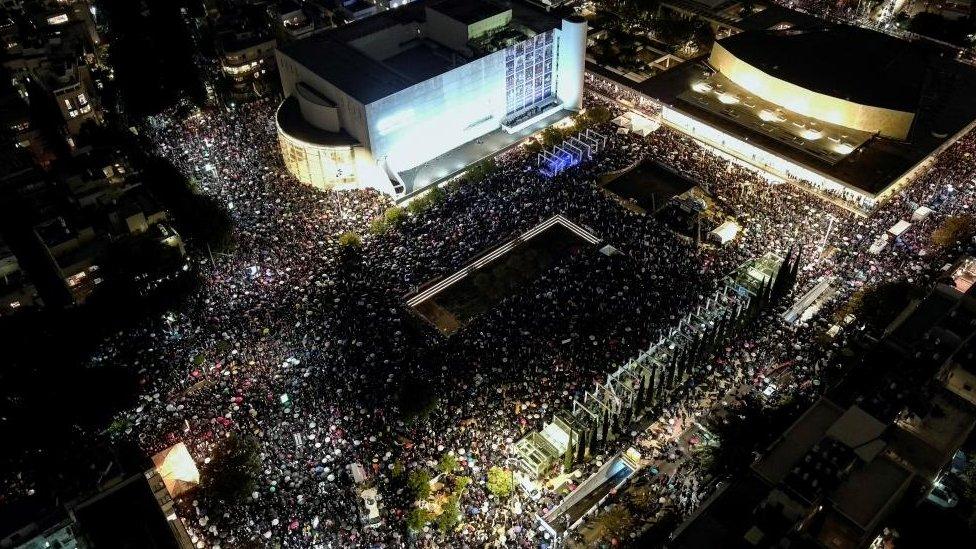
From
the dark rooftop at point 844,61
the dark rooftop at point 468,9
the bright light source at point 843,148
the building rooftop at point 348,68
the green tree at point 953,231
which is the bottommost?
the green tree at point 953,231

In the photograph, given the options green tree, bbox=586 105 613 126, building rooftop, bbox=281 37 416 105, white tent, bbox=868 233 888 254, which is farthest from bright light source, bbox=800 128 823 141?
building rooftop, bbox=281 37 416 105

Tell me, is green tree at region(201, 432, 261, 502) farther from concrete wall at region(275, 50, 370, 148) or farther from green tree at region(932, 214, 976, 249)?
green tree at region(932, 214, 976, 249)

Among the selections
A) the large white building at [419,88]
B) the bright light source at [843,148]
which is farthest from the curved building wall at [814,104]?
the large white building at [419,88]

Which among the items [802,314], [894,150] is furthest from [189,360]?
[894,150]

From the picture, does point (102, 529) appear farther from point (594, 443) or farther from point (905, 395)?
point (905, 395)

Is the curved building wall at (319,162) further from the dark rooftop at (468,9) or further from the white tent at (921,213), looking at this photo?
the white tent at (921,213)
